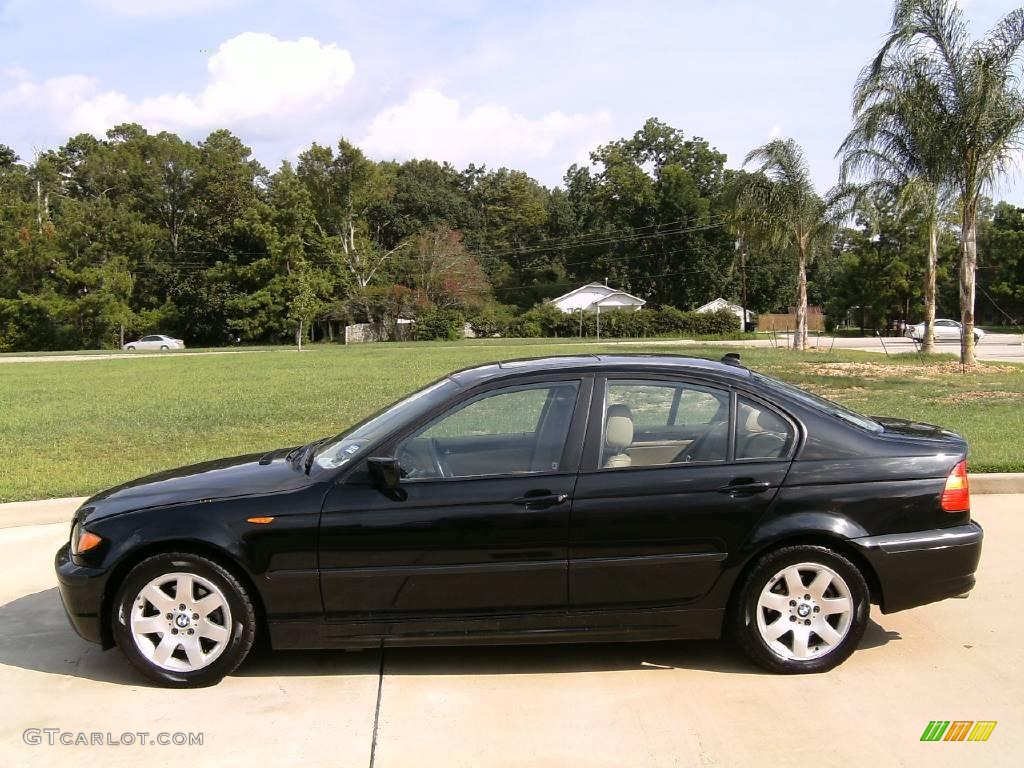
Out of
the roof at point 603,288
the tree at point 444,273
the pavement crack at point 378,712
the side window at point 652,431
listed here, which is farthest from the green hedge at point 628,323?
the pavement crack at point 378,712

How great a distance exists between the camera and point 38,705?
3.96 metres

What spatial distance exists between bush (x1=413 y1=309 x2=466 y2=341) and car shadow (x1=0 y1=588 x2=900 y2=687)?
58751 mm

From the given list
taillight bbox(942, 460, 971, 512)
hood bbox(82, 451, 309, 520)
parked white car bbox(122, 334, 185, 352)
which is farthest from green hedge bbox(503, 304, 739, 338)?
hood bbox(82, 451, 309, 520)

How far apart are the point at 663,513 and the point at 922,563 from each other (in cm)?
133

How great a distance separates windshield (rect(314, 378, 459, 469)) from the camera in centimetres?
434

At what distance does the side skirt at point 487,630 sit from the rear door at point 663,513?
0.24 feet

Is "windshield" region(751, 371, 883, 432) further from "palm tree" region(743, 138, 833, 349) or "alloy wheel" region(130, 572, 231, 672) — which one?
"palm tree" region(743, 138, 833, 349)

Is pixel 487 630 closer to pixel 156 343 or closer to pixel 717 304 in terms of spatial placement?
pixel 156 343

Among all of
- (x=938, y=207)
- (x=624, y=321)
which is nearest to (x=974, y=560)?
(x=938, y=207)

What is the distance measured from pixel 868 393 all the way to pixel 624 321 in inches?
1889

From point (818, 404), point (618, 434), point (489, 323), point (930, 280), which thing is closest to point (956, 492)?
point (818, 404)

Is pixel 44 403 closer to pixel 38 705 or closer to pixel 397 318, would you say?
pixel 38 705

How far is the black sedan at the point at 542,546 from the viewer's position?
4012 millimetres

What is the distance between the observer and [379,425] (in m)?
4.65
